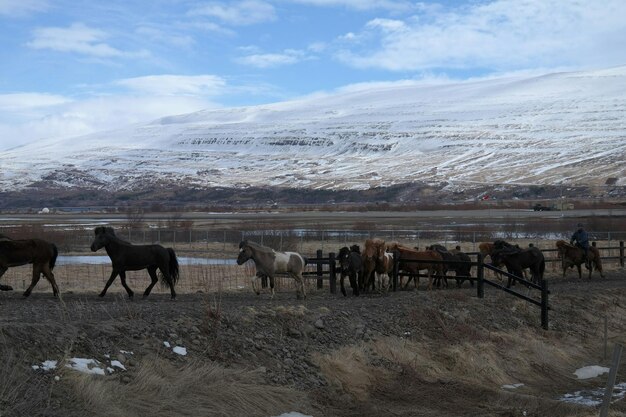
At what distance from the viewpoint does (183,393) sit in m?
11.5

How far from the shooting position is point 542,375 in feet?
55.6

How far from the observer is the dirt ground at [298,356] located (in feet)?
35.9

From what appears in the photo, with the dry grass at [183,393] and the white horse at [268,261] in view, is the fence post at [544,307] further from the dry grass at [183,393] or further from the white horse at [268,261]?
the dry grass at [183,393]

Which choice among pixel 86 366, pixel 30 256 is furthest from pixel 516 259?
pixel 86 366

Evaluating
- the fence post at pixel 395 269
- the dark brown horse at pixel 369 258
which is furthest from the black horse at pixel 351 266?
the fence post at pixel 395 269

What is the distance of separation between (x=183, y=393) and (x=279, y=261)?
9.07 m

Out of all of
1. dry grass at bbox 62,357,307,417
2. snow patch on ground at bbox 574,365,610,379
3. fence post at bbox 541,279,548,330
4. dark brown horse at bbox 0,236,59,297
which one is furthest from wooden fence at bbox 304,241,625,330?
dry grass at bbox 62,357,307,417

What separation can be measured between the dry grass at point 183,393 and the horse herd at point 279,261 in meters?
6.90

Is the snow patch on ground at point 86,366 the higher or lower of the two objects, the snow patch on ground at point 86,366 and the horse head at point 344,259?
the lower

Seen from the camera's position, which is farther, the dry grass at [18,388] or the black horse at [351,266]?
the black horse at [351,266]

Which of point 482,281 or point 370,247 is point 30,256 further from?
point 482,281

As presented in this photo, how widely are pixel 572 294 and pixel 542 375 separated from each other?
6.98 meters

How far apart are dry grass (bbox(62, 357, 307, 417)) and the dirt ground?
0.07 ft

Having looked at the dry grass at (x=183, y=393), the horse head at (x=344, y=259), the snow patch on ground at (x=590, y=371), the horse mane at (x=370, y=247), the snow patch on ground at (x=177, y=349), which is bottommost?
the snow patch on ground at (x=590, y=371)
